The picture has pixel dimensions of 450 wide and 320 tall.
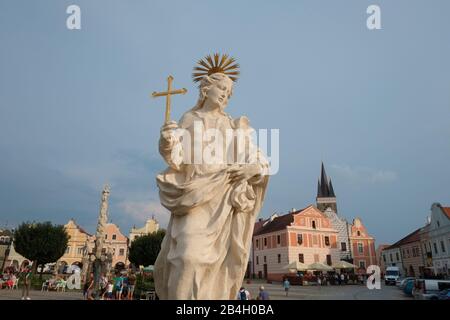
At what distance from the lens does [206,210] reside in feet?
12.7

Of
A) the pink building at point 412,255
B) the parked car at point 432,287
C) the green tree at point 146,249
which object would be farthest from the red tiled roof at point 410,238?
the green tree at point 146,249

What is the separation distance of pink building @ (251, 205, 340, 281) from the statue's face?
44.6 metres

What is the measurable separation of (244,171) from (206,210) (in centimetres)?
69

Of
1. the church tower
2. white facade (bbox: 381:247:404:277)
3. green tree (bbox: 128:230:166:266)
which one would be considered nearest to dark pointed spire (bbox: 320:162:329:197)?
the church tower

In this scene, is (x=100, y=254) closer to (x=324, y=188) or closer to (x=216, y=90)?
(x=216, y=90)

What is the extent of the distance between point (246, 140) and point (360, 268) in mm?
57675

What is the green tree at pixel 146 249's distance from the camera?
3888 cm

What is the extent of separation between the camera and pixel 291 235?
4712 centimetres

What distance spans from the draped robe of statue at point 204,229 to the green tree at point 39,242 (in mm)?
35254

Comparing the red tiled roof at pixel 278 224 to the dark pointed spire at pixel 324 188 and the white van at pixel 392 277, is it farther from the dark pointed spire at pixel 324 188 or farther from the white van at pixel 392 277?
the dark pointed spire at pixel 324 188

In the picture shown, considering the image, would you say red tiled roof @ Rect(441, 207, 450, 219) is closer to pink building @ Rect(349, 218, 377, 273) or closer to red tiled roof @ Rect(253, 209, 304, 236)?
pink building @ Rect(349, 218, 377, 273)
